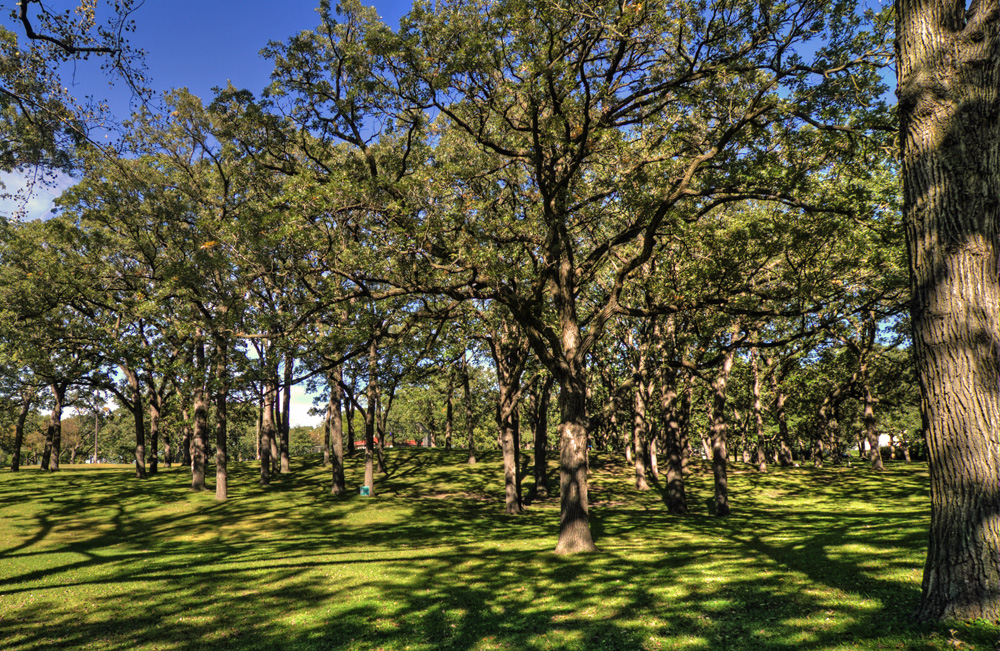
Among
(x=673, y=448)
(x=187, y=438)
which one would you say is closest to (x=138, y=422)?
(x=187, y=438)

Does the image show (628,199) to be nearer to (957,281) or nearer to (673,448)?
(957,281)

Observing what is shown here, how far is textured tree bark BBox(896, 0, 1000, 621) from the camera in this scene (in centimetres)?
586

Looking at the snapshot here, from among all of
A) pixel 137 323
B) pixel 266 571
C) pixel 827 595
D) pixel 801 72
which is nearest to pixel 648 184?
pixel 801 72

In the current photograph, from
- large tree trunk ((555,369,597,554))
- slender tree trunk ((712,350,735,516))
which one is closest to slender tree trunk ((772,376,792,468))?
slender tree trunk ((712,350,735,516))

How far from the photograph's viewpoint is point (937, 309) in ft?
20.5

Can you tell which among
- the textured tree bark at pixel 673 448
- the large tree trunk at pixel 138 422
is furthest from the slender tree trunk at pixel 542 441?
the large tree trunk at pixel 138 422

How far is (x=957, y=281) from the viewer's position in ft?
20.2

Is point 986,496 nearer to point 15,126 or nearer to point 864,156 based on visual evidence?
point 864,156

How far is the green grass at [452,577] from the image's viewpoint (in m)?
7.64

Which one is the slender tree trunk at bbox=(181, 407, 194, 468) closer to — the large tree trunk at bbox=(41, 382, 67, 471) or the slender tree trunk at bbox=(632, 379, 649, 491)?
the large tree trunk at bbox=(41, 382, 67, 471)

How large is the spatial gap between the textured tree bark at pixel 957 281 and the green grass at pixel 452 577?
774 mm

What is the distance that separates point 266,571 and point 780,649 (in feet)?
40.2

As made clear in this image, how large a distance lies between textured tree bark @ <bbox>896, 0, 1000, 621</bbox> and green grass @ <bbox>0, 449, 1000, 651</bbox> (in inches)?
30.5

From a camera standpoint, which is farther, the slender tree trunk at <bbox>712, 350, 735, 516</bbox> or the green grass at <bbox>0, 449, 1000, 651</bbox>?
the slender tree trunk at <bbox>712, 350, 735, 516</bbox>
